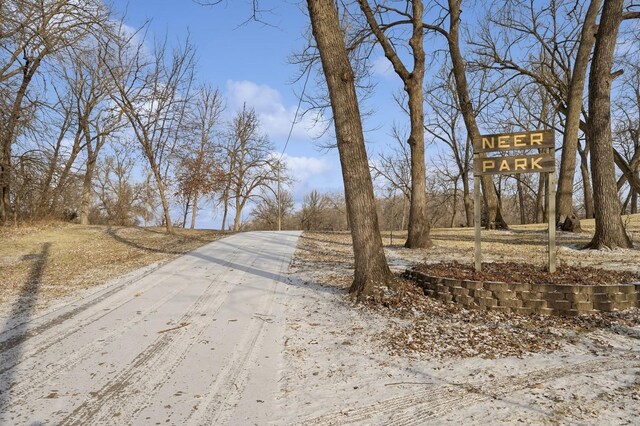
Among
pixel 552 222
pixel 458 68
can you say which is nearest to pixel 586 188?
pixel 458 68

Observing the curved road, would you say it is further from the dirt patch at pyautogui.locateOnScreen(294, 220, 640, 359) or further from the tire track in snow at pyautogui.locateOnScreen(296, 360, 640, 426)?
the dirt patch at pyautogui.locateOnScreen(294, 220, 640, 359)

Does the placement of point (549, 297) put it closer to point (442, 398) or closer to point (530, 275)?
point (530, 275)

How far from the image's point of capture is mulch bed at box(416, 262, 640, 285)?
20.3 feet

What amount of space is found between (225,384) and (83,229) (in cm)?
1972

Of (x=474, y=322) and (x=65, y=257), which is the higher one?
(x=65, y=257)

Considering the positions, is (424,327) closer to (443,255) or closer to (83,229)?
(443,255)

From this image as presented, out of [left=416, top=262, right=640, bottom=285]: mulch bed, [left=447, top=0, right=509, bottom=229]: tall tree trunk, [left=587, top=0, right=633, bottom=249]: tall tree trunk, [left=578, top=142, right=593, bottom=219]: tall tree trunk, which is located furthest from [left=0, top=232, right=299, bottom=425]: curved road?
[left=578, top=142, right=593, bottom=219]: tall tree trunk

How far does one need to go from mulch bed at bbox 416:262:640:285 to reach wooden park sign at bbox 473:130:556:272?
282 millimetres

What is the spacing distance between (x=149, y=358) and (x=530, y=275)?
5506 mm

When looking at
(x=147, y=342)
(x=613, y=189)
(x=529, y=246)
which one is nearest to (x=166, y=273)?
(x=147, y=342)

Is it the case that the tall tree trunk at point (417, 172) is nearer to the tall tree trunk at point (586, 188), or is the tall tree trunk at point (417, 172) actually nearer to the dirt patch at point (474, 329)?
the dirt patch at point (474, 329)

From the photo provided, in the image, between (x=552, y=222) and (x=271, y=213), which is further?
(x=271, y=213)

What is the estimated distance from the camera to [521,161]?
724 centimetres

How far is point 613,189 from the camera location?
37.1 feet
